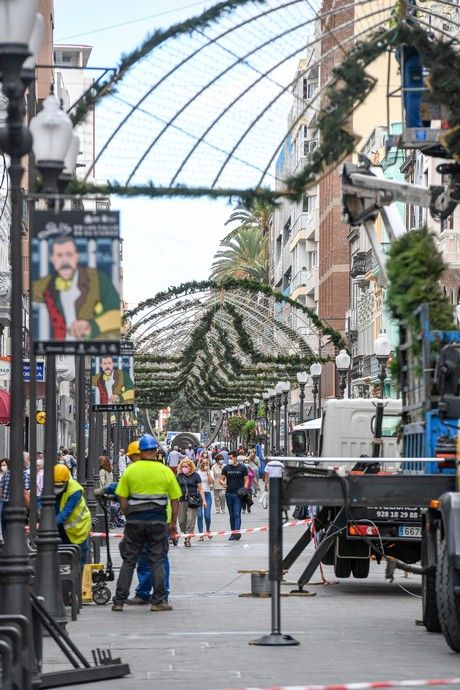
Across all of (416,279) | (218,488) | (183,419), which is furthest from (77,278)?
(183,419)

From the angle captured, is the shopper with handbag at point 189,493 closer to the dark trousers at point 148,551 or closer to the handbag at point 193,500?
the handbag at point 193,500

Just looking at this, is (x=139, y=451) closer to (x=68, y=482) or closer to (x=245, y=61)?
(x=68, y=482)

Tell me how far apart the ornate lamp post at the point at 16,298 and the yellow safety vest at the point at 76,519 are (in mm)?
7130

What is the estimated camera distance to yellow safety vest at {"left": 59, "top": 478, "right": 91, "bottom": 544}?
20281mm

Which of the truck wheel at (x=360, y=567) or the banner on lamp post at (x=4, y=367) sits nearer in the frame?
the truck wheel at (x=360, y=567)

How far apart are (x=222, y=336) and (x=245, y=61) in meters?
41.5

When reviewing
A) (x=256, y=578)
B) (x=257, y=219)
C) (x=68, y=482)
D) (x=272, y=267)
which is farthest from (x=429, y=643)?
(x=272, y=267)

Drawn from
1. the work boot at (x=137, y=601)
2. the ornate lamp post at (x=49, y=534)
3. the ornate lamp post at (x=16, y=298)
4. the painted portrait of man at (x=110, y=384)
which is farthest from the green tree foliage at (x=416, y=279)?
the painted portrait of man at (x=110, y=384)

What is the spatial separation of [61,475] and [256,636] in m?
3.72

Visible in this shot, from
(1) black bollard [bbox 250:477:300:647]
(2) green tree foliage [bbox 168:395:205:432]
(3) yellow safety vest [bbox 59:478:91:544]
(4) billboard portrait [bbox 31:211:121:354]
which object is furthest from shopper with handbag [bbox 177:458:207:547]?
(2) green tree foliage [bbox 168:395:205:432]

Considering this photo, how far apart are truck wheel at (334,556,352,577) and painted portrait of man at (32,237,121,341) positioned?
42.6ft

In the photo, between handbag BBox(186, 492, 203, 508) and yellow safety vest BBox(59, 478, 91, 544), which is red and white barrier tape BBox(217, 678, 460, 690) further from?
handbag BBox(186, 492, 203, 508)

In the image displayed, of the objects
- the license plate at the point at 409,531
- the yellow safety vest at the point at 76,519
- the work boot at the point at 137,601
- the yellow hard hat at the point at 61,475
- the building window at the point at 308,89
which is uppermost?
the building window at the point at 308,89

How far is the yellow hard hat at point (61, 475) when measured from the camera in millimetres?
19984
